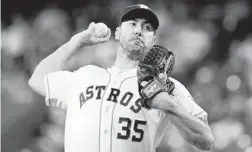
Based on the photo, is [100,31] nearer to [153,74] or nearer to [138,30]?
[138,30]

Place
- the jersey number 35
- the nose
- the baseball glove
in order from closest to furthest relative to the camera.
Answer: the baseball glove → the jersey number 35 → the nose

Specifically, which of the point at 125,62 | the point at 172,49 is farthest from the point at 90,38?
the point at 172,49

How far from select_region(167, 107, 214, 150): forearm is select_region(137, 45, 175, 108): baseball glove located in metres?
0.08

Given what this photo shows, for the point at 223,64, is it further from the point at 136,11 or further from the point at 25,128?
the point at 25,128

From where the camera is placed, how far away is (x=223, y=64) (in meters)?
2.06

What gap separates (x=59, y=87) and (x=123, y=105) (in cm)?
27

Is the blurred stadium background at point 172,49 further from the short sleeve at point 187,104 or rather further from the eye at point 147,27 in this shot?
the short sleeve at point 187,104

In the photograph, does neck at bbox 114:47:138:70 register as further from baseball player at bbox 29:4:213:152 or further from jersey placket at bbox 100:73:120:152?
jersey placket at bbox 100:73:120:152

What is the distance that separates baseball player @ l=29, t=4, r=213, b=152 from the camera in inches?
46.9

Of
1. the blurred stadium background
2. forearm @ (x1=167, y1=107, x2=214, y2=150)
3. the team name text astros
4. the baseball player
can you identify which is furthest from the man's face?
the blurred stadium background

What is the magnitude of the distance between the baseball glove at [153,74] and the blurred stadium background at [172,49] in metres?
0.86

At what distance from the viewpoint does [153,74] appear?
3.73 feet

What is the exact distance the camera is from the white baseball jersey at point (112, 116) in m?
1.25

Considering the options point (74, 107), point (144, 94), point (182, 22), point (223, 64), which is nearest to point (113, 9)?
point (182, 22)
